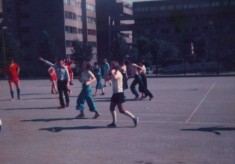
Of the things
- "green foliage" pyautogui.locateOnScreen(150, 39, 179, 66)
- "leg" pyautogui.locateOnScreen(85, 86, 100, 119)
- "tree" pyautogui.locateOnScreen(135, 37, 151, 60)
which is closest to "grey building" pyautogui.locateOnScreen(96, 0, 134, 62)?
"tree" pyautogui.locateOnScreen(135, 37, 151, 60)

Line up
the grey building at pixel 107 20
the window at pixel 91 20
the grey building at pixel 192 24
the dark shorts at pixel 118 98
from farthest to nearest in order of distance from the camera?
the grey building at pixel 107 20 < the window at pixel 91 20 < the grey building at pixel 192 24 < the dark shorts at pixel 118 98

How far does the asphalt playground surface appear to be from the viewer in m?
7.01

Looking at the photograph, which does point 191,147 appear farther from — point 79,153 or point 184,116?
point 184,116

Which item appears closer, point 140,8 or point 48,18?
point 48,18

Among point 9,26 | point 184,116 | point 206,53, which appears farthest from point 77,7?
point 184,116

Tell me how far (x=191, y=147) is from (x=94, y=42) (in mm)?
74472

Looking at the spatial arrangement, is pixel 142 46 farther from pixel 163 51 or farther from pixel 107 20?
pixel 107 20

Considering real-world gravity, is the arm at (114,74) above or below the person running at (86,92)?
above

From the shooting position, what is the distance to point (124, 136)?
8.82m

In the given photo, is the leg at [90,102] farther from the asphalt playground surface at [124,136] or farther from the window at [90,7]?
the window at [90,7]

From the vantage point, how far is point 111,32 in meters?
78.5

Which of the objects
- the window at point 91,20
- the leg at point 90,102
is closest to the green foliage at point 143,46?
the window at point 91,20

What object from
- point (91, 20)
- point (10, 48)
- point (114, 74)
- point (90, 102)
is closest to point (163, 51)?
point (10, 48)

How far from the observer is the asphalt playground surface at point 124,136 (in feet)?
23.0
